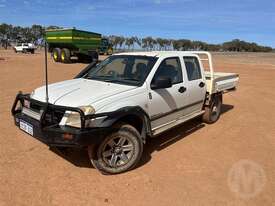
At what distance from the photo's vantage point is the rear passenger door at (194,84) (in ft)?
20.2

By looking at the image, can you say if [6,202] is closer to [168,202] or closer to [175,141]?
[168,202]

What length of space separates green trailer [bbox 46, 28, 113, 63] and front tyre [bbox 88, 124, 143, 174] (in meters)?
20.9

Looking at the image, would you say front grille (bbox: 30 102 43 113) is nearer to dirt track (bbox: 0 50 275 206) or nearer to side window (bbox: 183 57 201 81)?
dirt track (bbox: 0 50 275 206)

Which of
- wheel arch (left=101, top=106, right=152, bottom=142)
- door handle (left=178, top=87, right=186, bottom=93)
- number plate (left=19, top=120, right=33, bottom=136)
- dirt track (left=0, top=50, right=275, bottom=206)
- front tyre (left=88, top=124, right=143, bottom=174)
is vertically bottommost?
dirt track (left=0, top=50, right=275, bottom=206)

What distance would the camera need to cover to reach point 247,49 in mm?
122250

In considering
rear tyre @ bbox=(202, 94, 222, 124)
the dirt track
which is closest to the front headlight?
the dirt track

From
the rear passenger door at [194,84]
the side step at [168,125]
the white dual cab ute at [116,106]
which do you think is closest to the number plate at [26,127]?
the white dual cab ute at [116,106]

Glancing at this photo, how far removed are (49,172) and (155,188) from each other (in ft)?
5.23

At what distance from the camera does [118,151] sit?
4582 millimetres

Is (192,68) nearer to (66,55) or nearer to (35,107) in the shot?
(35,107)

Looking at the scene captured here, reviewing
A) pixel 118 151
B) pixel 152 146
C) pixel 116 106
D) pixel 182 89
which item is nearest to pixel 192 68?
pixel 182 89

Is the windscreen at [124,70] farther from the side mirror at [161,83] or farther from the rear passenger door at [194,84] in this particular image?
the rear passenger door at [194,84]

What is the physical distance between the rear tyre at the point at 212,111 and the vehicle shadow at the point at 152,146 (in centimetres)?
20

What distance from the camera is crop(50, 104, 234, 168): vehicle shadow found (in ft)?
16.3
